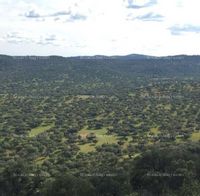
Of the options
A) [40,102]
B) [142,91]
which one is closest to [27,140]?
[40,102]

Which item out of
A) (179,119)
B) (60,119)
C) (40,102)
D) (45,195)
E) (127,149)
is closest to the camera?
(45,195)

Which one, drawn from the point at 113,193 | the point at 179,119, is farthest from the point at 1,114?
the point at 113,193

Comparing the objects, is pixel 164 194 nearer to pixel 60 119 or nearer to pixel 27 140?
pixel 27 140

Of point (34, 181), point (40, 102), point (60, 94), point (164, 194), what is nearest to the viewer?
point (164, 194)

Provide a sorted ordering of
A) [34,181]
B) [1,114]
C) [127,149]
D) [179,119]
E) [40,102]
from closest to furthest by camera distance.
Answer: [34,181], [127,149], [179,119], [1,114], [40,102]

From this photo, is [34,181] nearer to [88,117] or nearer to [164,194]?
[164,194]

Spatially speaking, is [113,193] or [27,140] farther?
[27,140]
